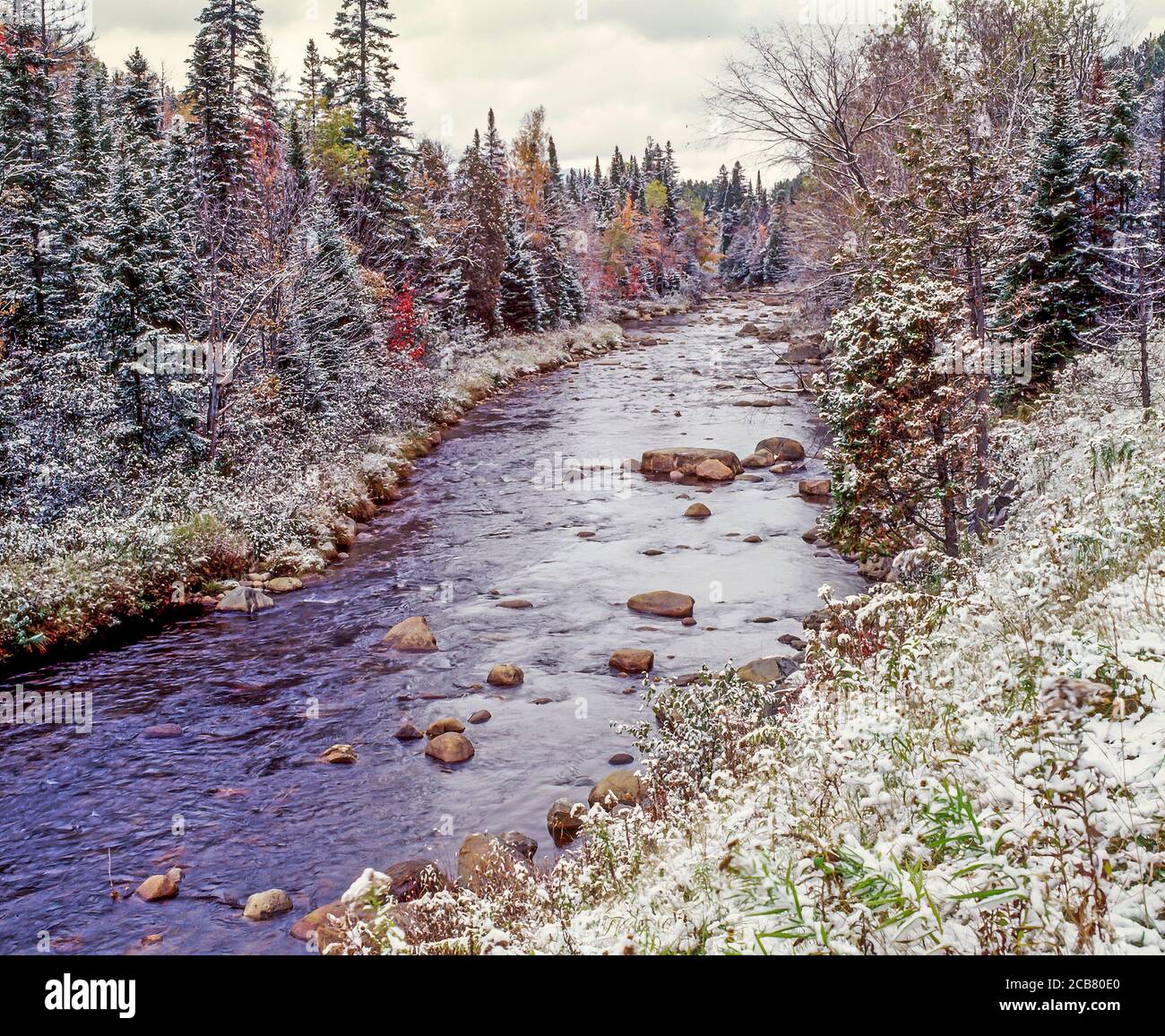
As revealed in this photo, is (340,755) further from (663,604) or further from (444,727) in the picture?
(663,604)

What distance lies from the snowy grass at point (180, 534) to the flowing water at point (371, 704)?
683mm

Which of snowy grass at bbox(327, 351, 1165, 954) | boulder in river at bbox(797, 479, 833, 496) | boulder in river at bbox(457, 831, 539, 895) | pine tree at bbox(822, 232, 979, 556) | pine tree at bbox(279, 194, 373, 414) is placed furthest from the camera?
pine tree at bbox(279, 194, 373, 414)

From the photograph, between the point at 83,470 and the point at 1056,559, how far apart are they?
52.8 feet

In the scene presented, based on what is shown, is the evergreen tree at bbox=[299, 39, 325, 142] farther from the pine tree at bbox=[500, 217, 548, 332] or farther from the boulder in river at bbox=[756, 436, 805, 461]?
the boulder in river at bbox=[756, 436, 805, 461]

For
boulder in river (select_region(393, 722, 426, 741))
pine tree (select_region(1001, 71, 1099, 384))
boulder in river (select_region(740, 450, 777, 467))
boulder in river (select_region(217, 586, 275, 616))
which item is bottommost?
boulder in river (select_region(393, 722, 426, 741))

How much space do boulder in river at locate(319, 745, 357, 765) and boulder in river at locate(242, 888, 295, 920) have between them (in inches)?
90.1

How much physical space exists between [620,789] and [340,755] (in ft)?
11.1

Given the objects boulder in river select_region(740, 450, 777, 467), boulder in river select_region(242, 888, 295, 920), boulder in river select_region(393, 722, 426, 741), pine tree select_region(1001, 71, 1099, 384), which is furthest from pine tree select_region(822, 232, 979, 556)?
boulder in river select_region(740, 450, 777, 467)

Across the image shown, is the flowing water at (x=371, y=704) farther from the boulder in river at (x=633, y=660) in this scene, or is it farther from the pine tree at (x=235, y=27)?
the pine tree at (x=235, y=27)

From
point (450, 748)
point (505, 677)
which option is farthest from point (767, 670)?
point (450, 748)

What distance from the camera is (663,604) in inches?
528

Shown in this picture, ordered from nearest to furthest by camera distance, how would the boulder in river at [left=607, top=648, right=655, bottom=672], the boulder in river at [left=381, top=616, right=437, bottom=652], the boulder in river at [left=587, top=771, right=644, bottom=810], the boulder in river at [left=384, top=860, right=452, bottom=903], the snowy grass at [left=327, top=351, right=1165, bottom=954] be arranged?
the snowy grass at [left=327, top=351, right=1165, bottom=954]
the boulder in river at [left=384, top=860, right=452, bottom=903]
the boulder in river at [left=587, top=771, right=644, bottom=810]
the boulder in river at [left=607, top=648, right=655, bottom=672]
the boulder in river at [left=381, top=616, right=437, bottom=652]

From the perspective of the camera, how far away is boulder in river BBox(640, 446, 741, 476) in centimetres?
2253

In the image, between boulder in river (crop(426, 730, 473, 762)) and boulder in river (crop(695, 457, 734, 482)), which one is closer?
boulder in river (crop(426, 730, 473, 762))
